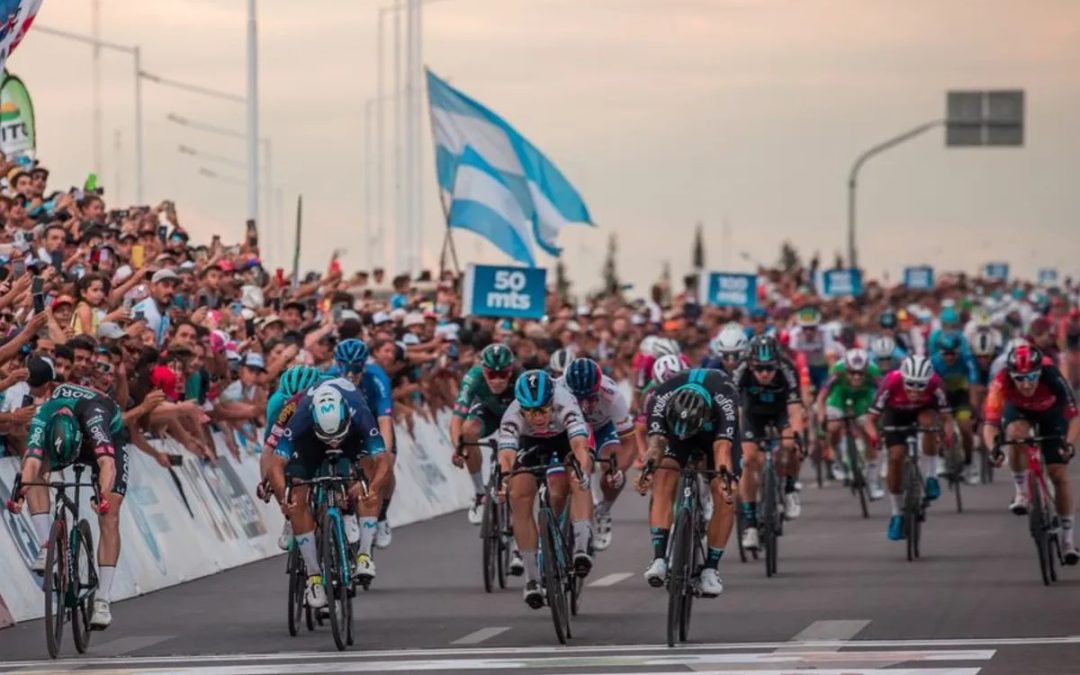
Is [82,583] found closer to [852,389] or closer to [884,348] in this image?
[884,348]

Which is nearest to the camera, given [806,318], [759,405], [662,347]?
[662,347]

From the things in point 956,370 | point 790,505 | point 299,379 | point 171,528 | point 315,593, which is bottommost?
point 790,505

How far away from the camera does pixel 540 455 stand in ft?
56.6

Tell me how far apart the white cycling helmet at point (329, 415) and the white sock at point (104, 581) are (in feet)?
5.06

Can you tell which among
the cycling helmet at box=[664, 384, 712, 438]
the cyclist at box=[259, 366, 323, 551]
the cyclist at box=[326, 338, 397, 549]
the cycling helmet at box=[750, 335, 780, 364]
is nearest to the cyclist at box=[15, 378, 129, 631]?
the cyclist at box=[259, 366, 323, 551]

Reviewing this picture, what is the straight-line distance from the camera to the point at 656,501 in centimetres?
1612

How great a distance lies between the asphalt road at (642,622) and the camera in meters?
14.5

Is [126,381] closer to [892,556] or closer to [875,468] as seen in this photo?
[892,556]

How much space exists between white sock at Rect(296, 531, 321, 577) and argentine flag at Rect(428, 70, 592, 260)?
21000mm

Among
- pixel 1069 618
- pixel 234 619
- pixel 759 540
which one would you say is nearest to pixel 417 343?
pixel 759 540

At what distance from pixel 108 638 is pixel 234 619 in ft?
4.13

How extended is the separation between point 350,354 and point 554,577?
3468 millimetres

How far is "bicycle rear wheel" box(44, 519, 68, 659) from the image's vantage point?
1527 centimetres

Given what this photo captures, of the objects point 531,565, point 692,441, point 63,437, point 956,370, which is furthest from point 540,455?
point 956,370
